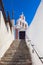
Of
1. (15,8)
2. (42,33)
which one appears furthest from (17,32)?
(42,33)

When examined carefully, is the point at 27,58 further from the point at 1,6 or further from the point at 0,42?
the point at 1,6

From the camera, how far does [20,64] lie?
5.71 meters

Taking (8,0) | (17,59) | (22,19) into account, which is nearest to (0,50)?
(17,59)

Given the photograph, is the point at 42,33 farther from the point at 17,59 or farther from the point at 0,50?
the point at 0,50

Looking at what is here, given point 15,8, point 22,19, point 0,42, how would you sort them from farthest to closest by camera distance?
point 22,19 < point 15,8 < point 0,42

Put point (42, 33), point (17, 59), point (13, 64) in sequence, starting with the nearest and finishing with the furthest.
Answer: point (42, 33), point (13, 64), point (17, 59)

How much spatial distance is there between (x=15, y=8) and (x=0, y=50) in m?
9.77

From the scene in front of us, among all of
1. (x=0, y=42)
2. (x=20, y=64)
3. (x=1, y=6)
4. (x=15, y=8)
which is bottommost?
(x=20, y=64)

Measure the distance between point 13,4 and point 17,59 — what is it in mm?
9634

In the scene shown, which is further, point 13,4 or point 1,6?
point 13,4

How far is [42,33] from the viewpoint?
357 cm

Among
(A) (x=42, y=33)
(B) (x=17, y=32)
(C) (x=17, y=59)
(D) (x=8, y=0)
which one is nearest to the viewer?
(A) (x=42, y=33)

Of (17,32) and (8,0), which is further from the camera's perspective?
(17,32)

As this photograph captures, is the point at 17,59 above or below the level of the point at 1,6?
below
